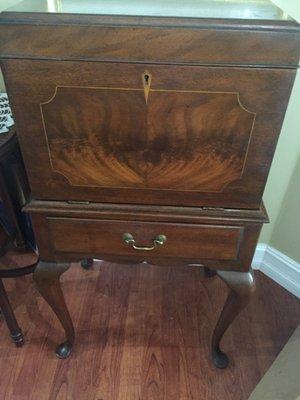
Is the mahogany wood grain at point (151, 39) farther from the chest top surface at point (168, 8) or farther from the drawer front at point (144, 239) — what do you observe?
the drawer front at point (144, 239)

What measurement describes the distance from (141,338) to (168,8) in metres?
1.05

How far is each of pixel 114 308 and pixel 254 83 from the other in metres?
1.03

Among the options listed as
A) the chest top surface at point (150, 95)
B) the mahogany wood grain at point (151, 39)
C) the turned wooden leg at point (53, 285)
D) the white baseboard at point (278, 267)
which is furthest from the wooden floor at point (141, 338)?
the mahogany wood grain at point (151, 39)

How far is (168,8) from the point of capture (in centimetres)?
67

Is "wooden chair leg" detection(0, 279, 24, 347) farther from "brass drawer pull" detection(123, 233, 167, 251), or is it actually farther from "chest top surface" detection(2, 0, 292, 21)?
"chest top surface" detection(2, 0, 292, 21)

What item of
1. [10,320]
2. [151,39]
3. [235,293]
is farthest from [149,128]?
[10,320]

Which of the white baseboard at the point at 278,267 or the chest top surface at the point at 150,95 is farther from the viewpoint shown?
the white baseboard at the point at 278,267

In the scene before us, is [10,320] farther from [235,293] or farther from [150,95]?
[150,95]

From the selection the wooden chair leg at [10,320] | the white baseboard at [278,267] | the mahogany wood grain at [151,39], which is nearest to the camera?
the mahogany wood grain at [151,39]

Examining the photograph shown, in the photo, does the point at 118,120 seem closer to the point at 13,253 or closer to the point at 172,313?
the point at 172,313

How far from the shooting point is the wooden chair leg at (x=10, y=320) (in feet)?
3.67

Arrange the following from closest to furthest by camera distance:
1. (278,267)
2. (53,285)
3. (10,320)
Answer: (53,285)
(10,320)
(278,267)

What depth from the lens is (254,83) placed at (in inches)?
23.9

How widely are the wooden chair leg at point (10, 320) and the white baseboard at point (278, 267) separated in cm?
95
